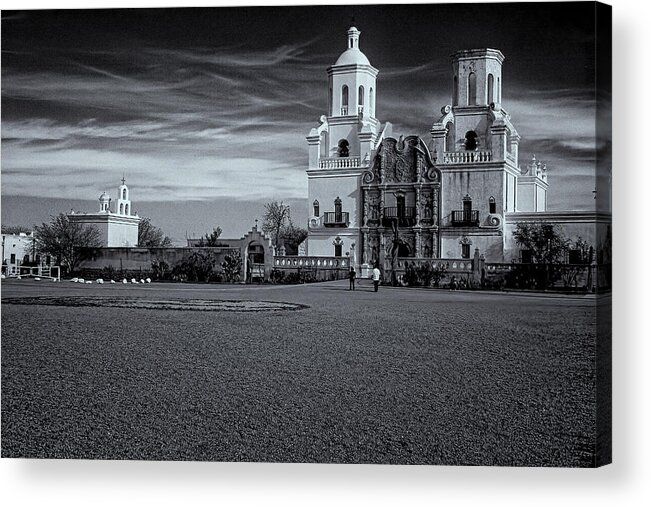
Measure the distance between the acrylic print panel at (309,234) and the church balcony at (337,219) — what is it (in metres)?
0.06

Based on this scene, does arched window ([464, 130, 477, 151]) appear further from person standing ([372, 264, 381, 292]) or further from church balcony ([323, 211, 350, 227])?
person standing ([372, 264, 381, 292])

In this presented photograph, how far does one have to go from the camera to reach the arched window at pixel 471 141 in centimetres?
949

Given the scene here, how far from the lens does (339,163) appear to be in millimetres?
9891

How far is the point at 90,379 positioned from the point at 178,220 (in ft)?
6.77

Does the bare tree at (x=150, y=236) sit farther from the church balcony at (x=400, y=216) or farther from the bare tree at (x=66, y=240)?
the church balcony at (x=400, y=216)

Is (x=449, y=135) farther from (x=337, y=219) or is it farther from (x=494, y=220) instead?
(x=337, y=219)

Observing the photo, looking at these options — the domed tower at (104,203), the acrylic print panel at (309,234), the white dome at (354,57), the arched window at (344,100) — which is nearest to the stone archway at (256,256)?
the acrylic print panel at (309,234)

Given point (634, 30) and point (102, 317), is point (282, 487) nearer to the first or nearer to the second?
point (102, 317)

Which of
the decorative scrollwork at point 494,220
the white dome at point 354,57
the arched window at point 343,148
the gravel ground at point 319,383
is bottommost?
the gravel ground at point 319,383

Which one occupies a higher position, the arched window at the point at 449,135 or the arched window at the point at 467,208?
the arched window at the point at 449,135

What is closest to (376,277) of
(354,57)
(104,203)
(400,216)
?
(400,216)

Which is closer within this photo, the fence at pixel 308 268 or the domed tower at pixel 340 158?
the domed tower at pixel 340 158

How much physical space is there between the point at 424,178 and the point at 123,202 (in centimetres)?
349

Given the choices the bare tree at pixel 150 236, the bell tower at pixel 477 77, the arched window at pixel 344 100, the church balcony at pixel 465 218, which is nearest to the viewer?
→ the bell tower at pixel 477 77
